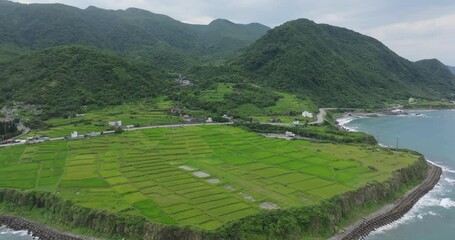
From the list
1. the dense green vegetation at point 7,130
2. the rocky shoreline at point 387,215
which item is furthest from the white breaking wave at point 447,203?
the dense green vegetation at point 7,130

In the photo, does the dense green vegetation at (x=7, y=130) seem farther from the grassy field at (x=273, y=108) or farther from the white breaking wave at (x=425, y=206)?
the white breaking wave at (x=425, y=206)

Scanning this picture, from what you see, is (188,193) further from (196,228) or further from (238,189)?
(196,228)

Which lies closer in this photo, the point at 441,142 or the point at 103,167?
the point at 103,167

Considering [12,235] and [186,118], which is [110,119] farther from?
[12,235]

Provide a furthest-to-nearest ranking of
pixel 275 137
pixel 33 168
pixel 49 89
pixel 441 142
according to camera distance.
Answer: pixel 49 89 < pixel 441 142 < pixel 275 137 < pixel 33 168

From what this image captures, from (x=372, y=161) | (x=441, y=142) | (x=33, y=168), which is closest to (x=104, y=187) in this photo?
(x=33, y=168)

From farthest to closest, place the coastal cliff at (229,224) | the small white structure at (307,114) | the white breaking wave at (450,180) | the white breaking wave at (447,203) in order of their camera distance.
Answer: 1. the small white structure at (307,114)
2. the white breaking wave at (450,180)
3. the white breaking wave at (447,203)
4. the coastal cliff at (229,224)

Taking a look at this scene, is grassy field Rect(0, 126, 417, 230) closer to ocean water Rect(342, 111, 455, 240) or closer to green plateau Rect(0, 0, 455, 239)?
green plateau Rect(0, 0, 455, 239)
